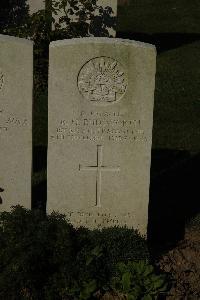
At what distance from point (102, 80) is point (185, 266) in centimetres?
210

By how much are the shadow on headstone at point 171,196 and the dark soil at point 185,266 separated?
15 centimetres

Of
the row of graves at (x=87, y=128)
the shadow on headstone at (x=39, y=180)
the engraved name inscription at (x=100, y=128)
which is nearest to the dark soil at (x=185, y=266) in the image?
the row of graves at (x=87, y=128)

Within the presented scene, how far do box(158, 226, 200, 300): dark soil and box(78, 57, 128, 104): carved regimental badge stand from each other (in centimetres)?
178

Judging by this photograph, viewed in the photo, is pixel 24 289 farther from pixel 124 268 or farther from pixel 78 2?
pixel 78 2

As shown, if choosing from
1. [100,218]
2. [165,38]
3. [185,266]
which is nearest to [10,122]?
[100,218]

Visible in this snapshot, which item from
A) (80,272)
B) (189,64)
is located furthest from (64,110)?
(189,64)

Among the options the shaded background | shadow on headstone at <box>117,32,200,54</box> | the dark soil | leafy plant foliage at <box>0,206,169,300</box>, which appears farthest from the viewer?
shadow on headstone at <box>117,32,200,54</box>

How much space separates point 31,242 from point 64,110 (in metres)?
1.39

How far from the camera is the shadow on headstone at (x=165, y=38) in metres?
17.5

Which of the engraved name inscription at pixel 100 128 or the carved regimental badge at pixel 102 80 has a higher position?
the carved regimental badge at pixel 102 80

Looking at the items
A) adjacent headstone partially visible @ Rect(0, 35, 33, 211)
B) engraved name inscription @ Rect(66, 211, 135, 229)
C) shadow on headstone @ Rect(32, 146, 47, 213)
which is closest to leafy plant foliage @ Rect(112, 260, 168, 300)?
engraved name inscription @ Rect(66, 211, 135, 229)

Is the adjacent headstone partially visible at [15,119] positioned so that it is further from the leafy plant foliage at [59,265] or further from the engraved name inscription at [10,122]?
the leafy plant foliage at [59,265]

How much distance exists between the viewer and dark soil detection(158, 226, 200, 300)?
591 centimetres

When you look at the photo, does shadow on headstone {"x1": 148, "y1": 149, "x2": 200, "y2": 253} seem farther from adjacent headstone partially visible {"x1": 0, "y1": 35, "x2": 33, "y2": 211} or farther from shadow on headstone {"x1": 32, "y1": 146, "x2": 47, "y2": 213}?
adjacent headstone partially visible {"x1": 0, "y1": 35, "x2": 33, "y2": 211}
